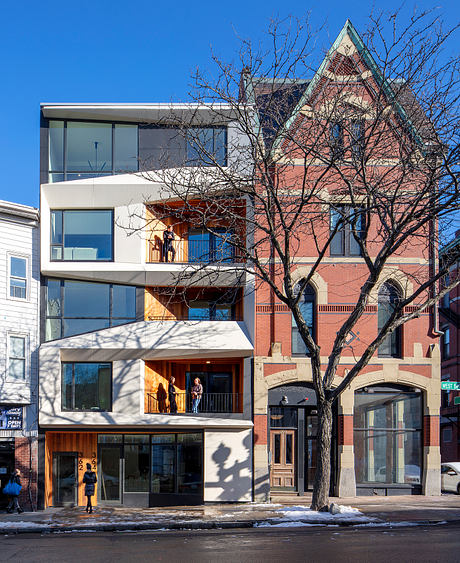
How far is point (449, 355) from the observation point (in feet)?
131

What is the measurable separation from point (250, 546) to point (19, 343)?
46.3 feet

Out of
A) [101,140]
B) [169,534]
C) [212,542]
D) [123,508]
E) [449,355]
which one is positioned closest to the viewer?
[212,542]

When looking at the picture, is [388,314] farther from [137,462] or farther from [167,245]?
[137,462]

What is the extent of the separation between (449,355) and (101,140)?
73.6 feet

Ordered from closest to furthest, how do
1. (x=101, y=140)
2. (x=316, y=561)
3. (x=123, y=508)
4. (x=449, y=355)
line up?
(x=316, y=561) < (x=123, y=508) < (x=101, y=140) < (x=449, y=355)

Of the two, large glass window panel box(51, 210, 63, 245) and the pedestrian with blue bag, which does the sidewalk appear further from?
large glass window panel box(51, 210, 63, 245)

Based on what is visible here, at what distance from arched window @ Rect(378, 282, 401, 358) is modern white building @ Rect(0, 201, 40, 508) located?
1242 cm

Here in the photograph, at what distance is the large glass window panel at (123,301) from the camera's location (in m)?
27.4

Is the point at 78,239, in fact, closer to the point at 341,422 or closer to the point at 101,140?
the point at 101,140

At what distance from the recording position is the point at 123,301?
90.2 ft

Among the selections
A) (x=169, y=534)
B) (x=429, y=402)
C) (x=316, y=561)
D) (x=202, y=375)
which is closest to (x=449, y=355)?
(x=429, y=402)

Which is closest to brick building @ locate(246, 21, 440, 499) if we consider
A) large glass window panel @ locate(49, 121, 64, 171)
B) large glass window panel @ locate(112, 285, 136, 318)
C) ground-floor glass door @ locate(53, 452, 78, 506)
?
large glass window panel @ locate(112, 285, 136, 318)

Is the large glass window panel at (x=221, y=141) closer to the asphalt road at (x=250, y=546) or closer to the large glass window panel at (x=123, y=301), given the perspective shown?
the large glass window panel at (x=123, y=301)

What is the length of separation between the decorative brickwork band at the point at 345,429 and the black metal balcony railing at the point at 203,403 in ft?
12.0
